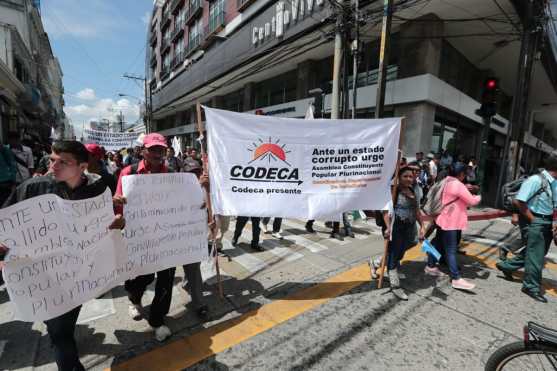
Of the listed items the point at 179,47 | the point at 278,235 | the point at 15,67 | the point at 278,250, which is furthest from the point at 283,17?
the point at 179,47

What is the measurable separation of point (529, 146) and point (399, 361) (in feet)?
104

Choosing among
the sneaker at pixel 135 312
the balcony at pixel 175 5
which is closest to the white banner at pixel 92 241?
the sneaker at pixel 135 312

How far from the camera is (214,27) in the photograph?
23.0m

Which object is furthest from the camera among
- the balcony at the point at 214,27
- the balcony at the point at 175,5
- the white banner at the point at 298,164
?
the balcony at the point at 175,5

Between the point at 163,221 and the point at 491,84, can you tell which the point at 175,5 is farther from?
the point at 163,221

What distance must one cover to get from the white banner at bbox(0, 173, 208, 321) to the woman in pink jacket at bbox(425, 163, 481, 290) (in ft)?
10.4

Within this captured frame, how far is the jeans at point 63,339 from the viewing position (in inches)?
67.5

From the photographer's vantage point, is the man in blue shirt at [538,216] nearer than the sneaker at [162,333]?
No

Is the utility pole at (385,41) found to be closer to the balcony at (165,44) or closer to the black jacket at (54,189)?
the black jacket at (54,189)

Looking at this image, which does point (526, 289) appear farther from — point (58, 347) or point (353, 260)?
point (58, 347)

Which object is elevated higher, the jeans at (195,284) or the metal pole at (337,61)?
the metal pole at (337,61)

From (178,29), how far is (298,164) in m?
38.1

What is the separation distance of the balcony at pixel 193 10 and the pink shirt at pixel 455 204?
29.9 m

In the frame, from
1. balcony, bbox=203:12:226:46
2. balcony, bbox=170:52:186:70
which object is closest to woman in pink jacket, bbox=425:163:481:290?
balcony, bbox=203:12:226:46
